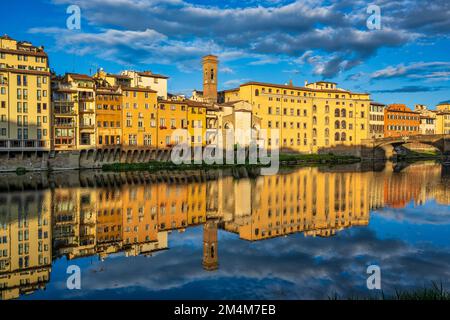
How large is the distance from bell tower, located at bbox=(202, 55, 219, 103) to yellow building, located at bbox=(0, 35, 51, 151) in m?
31.6

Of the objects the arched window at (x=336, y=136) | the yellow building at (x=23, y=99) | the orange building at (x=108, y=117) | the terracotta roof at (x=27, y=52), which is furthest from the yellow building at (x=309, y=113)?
the yellow building at (x=23, y=99)

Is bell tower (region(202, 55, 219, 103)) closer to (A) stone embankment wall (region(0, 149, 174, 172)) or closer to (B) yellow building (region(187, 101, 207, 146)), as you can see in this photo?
(B) yellow building (region(187, 101, 207, 146))

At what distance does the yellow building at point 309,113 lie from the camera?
75812 mm

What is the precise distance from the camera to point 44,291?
36.5ft

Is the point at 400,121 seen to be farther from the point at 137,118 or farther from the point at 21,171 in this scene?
the point at 21,171

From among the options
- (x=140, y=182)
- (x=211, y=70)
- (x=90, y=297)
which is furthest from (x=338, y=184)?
(x=211, y=70)

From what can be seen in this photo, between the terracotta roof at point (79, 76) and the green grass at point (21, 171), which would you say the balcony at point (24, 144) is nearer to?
the green grass at point (21, 171)

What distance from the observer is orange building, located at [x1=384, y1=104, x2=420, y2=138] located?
101706 millimetres

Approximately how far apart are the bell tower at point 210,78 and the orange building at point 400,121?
1959 inches

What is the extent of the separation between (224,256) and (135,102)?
1882 inches

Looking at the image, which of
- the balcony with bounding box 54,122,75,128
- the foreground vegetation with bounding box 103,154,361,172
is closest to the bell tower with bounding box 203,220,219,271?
the foreground vegetation with bounding box 103,154,361,172

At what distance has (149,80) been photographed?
67000mm
